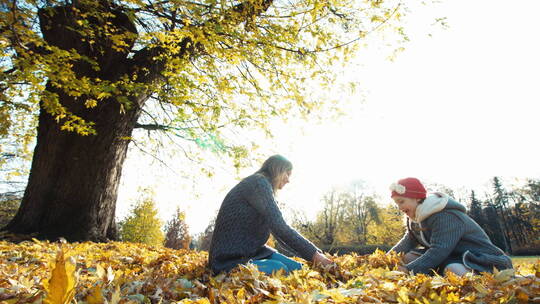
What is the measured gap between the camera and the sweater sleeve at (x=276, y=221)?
92.6 inches

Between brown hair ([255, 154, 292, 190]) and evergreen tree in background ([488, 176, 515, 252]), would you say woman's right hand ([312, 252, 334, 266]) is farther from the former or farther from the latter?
evergreen tree in background ([488, 176, 515, 252])

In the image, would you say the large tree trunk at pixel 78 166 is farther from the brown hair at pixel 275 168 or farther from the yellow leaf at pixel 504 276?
the yellow leaf at pixel 504 276

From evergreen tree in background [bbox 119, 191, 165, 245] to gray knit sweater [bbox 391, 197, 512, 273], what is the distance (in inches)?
518

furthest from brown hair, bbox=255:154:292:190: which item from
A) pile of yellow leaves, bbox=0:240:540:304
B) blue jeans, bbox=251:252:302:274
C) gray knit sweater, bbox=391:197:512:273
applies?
gray knit sweater, bbox=391:197:512:273

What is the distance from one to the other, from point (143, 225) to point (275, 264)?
13626mm

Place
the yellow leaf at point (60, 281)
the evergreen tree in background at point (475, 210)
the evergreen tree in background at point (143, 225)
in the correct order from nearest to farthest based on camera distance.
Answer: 1. the yellow leaf at point (60, 281)
2. the evergreen tree in background at point (143, 225)
3. the evergreen tree in background at point (475, 210)

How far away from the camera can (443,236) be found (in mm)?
2484

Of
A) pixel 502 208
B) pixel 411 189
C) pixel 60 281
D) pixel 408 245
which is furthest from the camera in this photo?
pixel 502 208

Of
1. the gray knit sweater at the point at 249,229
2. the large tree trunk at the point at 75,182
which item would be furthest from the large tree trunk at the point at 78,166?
the gray knit sweater at the point at 249,229

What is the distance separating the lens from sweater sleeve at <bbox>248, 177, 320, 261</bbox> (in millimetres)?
2352

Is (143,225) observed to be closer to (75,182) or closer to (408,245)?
(75,182)

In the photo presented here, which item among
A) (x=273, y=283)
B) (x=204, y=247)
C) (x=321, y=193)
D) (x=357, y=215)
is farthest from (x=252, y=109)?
(x=357, y=215)

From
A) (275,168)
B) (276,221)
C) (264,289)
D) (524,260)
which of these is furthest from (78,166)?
(524,260)

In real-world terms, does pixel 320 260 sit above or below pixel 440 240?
below
